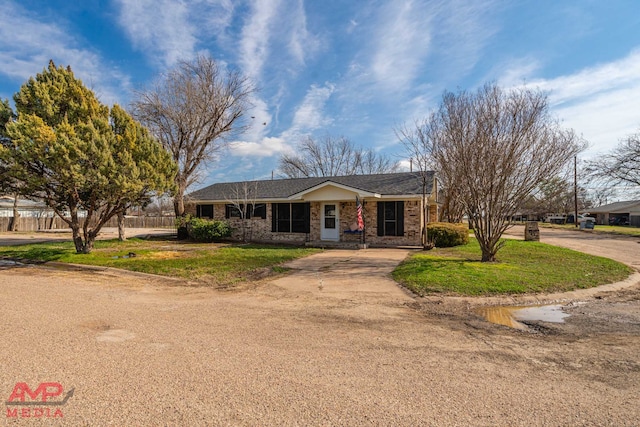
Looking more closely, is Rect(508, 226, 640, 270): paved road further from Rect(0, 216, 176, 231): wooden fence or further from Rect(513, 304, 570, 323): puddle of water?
Rect(0, 216, 176, 231): wooden fence

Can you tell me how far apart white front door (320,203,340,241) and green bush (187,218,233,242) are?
544 cm

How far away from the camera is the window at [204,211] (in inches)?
829

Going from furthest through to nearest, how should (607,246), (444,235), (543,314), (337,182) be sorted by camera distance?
1. (607,246)
2. (337,182)
3. (444,235)
4. (543,314)

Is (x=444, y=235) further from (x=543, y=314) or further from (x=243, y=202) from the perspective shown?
(x=243, y=202)

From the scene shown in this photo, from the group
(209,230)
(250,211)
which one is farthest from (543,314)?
(209,230)

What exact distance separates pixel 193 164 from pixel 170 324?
1700cm

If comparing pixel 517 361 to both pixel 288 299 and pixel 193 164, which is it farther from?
pixel 193 164

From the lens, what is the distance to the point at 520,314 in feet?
20.3

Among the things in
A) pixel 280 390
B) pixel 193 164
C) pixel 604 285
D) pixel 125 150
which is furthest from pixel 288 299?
pixel 193 164

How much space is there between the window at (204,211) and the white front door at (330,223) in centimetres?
726

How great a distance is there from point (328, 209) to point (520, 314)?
40.6 ft

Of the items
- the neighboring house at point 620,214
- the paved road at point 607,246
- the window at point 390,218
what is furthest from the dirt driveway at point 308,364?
the neighboring house at point 620,214

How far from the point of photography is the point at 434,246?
1595 cm

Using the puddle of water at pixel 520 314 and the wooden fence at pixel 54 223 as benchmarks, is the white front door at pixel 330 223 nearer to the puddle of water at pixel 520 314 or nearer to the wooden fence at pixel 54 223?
the puddle of water at pixel 520 314
